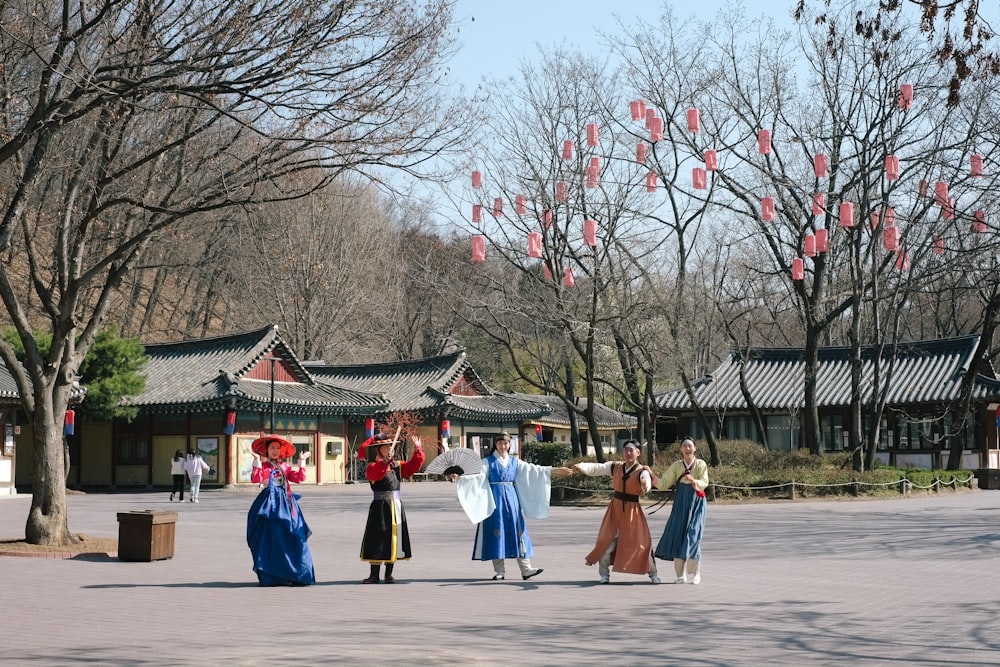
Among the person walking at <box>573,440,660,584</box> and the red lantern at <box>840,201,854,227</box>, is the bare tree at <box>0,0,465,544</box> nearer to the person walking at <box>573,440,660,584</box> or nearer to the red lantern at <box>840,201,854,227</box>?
the person walking at <box>573,440,660,584</box>

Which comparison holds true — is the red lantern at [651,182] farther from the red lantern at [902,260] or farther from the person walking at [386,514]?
the person walking at [386,514]

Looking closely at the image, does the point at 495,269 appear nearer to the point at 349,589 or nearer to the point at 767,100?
the point at 767,100

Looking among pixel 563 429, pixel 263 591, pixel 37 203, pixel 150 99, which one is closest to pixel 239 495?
pixel 37 203

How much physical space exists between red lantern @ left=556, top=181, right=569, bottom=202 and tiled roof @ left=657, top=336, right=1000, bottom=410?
50.2 feet

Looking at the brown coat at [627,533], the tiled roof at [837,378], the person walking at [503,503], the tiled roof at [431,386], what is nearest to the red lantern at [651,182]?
the person walking at [503,503]

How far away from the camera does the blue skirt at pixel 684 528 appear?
11.8 metres

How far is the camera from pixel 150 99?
49.0 feet

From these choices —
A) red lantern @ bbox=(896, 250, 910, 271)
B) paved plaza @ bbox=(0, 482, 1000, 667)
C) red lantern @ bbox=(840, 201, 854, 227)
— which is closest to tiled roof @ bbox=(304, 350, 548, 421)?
red lantern @ bbox=(896, 250, 910, 271)

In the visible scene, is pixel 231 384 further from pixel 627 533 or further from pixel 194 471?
pixel 627 533

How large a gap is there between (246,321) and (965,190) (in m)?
36.5

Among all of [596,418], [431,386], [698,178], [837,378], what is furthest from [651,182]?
[596,418]

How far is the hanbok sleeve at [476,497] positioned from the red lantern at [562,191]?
16.3 m

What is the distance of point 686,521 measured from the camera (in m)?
11.9

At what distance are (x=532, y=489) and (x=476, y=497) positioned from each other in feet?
2.33
